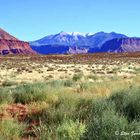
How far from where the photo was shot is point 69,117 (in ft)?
35.5

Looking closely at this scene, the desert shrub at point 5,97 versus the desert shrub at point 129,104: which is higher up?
the desert shrub at point 129,104

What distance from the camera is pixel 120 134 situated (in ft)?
23.7

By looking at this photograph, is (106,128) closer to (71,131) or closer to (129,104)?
(71,131)

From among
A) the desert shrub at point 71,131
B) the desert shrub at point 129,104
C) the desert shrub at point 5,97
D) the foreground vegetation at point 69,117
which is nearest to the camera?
the foreground vegetation at point 69,117

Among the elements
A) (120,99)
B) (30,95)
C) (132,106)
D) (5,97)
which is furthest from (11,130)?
(30,95)

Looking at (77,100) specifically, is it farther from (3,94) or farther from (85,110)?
(3,94)

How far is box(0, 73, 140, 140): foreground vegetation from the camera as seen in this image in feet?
25.5

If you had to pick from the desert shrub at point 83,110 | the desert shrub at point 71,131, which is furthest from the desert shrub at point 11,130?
the desert shrub at point 83,110

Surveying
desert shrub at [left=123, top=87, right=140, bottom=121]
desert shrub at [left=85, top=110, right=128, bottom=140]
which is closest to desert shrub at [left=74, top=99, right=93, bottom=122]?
desert shrub at [left=123, top=87, right=140, bottom=121]

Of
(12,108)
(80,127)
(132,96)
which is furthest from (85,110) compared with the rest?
(12,108)

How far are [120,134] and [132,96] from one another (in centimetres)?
468

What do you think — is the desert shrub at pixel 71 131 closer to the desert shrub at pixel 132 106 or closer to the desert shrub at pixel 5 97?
the desert shrub at pixel 132 106

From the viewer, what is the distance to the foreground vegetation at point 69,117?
7.76 metres

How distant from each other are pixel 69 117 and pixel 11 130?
1581 mm
